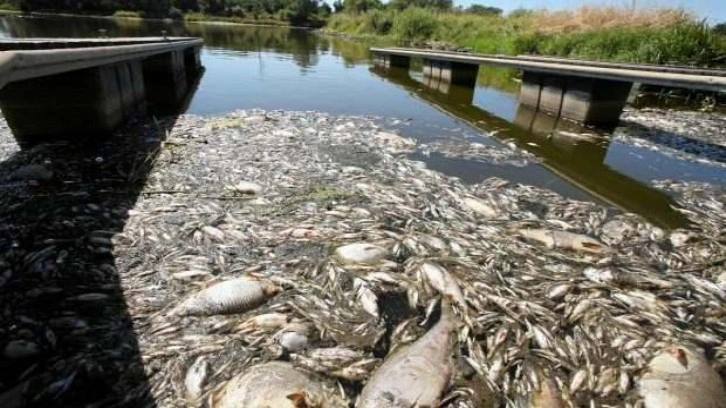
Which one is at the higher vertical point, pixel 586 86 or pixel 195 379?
pixel 586 86

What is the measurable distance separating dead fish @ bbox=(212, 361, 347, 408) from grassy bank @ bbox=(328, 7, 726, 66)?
21.7m

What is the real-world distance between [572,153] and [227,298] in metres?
7.83

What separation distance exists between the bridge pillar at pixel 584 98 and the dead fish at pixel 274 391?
10.7m

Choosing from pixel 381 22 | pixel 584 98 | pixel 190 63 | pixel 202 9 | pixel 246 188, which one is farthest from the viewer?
pixel 202 9

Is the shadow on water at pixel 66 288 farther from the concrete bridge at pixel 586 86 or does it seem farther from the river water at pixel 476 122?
the concrete bridge at pixel 586 86

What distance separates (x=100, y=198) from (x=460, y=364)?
475 centimetres

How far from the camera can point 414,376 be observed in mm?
2623

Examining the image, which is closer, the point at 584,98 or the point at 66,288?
the point at 66,288

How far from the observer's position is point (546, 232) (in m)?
4.68

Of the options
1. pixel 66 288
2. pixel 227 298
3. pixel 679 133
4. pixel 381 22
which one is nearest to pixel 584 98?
pixel 679 133

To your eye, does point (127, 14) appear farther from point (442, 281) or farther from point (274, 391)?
point (274, 391)

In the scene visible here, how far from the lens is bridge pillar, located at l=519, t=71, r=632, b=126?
34.0 ft

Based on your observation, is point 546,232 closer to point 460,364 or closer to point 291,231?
point 460,364

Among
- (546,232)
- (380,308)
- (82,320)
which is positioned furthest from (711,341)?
(82,320)
